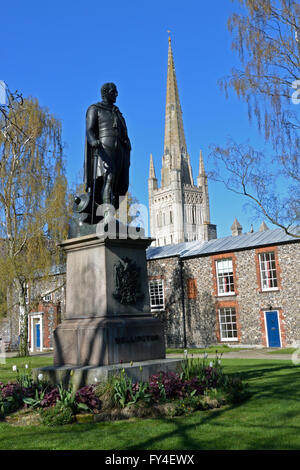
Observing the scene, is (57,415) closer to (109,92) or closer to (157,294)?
(109,92)

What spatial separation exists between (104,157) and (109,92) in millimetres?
1425

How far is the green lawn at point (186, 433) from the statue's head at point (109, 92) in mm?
6218

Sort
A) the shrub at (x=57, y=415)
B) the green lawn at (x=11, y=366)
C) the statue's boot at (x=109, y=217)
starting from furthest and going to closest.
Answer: the green lawn at (x=11, y=366) → the statue's boot at (x=109, y=217) → the shrub at (x=57, y=415)

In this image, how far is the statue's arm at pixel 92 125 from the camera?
9078 mm

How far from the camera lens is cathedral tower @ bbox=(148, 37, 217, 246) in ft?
373

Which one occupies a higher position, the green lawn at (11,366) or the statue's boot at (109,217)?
the statue's boot at (109,217)

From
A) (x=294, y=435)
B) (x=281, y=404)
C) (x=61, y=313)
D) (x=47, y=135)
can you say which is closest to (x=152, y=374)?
(x=281, y=404)

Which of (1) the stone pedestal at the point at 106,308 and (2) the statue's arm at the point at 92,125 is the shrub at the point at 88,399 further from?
(2) the statue's arm at the point at 92,125

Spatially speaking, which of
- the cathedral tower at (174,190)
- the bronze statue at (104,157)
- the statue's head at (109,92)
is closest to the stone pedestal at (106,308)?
the bronze statue at (104,157)

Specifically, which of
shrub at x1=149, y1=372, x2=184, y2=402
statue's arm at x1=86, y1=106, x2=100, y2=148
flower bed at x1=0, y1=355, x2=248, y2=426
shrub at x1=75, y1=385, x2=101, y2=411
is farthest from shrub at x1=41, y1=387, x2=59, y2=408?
statue's arm at x1=86, y1=106, x2=100, y2=148

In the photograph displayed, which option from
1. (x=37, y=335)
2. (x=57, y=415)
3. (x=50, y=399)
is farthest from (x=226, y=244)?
(x=57, y=415)

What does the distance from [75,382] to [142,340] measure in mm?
1391

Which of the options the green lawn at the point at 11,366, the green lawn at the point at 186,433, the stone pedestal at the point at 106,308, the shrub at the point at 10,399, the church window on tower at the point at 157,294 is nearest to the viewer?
the green lawn at the point at 186,433
